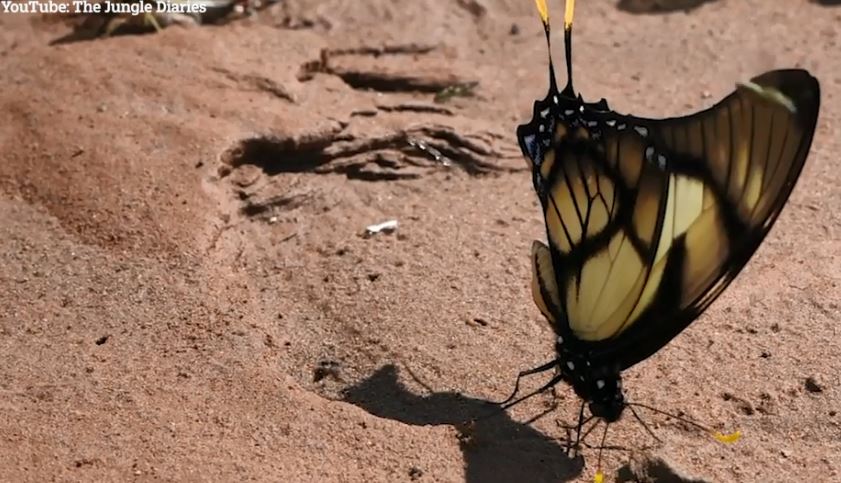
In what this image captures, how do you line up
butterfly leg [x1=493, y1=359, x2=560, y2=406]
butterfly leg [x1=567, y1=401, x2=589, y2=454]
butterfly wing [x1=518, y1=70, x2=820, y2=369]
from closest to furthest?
butterfly wing [x1=518, y1=70, x2=820, y2=369]
butterfly leg [x1=567, y1=401, x2=589, y2=454]
butterfly leg [x1=493, y1=359, x2=560, y2=406]

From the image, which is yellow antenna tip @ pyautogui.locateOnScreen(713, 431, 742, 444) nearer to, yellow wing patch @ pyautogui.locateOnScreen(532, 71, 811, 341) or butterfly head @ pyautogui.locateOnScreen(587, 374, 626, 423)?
butterfly head @ pyautogui.locateOnScreen(587, 374, 626, 423)

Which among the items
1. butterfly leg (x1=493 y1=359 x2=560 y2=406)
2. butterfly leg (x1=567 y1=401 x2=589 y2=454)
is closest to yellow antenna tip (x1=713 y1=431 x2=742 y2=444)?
butterfly leg (x1=567 y1=401 x2=589 y2=454)

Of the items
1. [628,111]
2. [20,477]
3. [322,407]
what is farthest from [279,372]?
[628,111]

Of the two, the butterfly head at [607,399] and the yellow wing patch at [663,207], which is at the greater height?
the yellow wing patch at [663,207]

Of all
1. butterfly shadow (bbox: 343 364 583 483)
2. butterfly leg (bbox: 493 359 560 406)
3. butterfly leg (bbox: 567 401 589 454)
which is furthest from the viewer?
butterfly leg (bbox: 493 359 560 406)

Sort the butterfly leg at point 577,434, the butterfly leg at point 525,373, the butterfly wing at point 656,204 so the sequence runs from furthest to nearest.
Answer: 1. the butterfly leg at point 525,373
2. the butterfly leg at point 577,434
3. the butterfly wing at point 656,204

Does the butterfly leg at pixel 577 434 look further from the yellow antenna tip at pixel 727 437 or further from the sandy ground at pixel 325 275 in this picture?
the yellow antenna tip at pixel 727 437

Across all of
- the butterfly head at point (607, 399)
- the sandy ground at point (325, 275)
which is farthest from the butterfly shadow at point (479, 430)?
the butterfly head at point (607, 399)
